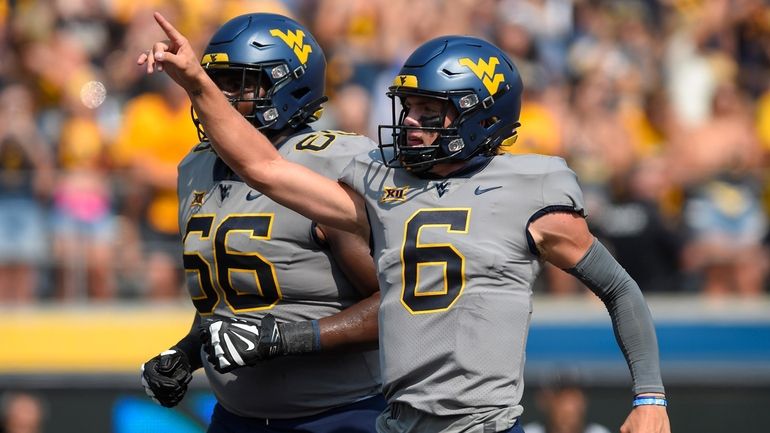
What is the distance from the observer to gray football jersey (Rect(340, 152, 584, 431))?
3.88 meters

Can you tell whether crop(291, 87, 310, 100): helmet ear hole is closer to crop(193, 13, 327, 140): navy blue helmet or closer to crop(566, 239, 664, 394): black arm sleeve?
crop(193, 13, 327, 140): navy blue helmet

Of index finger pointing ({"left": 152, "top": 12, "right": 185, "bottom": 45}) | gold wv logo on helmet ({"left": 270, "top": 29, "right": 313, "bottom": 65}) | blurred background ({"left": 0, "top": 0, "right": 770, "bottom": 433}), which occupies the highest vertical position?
index finger pointing ({"left": 152, "top": 12, "right": 185, "bottom": 45})

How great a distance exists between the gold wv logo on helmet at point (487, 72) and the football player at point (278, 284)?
22.5 inches

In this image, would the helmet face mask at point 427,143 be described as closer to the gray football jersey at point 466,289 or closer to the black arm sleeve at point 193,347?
the gray football jersey at point 466,289

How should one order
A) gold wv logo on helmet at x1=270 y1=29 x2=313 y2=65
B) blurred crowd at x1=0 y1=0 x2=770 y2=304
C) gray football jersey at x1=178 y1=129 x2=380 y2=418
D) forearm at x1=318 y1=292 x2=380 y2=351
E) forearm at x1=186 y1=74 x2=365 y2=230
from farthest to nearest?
1. blurred crowd at x1=0 y1=0 x2=770 y2=304
2. gold wv logo on helmet at x1=270 y1=29 x2=313 y2=65
3. gray football jersey at x1=178 y1=129 x2=380 y2=418
4. forearm at x1=318 y1=292 x2=380 y2=351
5. forearm at x1=186 y1=74 x2=365 y2=230

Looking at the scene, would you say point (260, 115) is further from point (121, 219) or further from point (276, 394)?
point (121, 219)

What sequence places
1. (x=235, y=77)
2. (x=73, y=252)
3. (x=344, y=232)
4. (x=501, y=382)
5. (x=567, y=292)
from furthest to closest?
(x=567, y=292)
(x=73, y=252)
(x=235, y=77)
(x=344, y=232)
(x=501, y=382)

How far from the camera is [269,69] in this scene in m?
4.64

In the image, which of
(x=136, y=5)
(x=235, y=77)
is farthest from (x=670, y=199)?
(x=235, y=77)

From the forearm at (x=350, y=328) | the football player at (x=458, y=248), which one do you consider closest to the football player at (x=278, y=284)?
the forearm at (x=350, y=328)

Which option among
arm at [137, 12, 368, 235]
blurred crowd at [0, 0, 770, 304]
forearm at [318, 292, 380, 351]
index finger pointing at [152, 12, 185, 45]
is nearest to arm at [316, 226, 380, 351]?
forearm at [318, 292, 380, 351]

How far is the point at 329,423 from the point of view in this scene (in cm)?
452

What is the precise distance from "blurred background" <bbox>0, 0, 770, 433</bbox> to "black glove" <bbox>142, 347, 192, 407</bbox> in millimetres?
4047

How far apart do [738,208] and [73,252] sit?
4.58m
